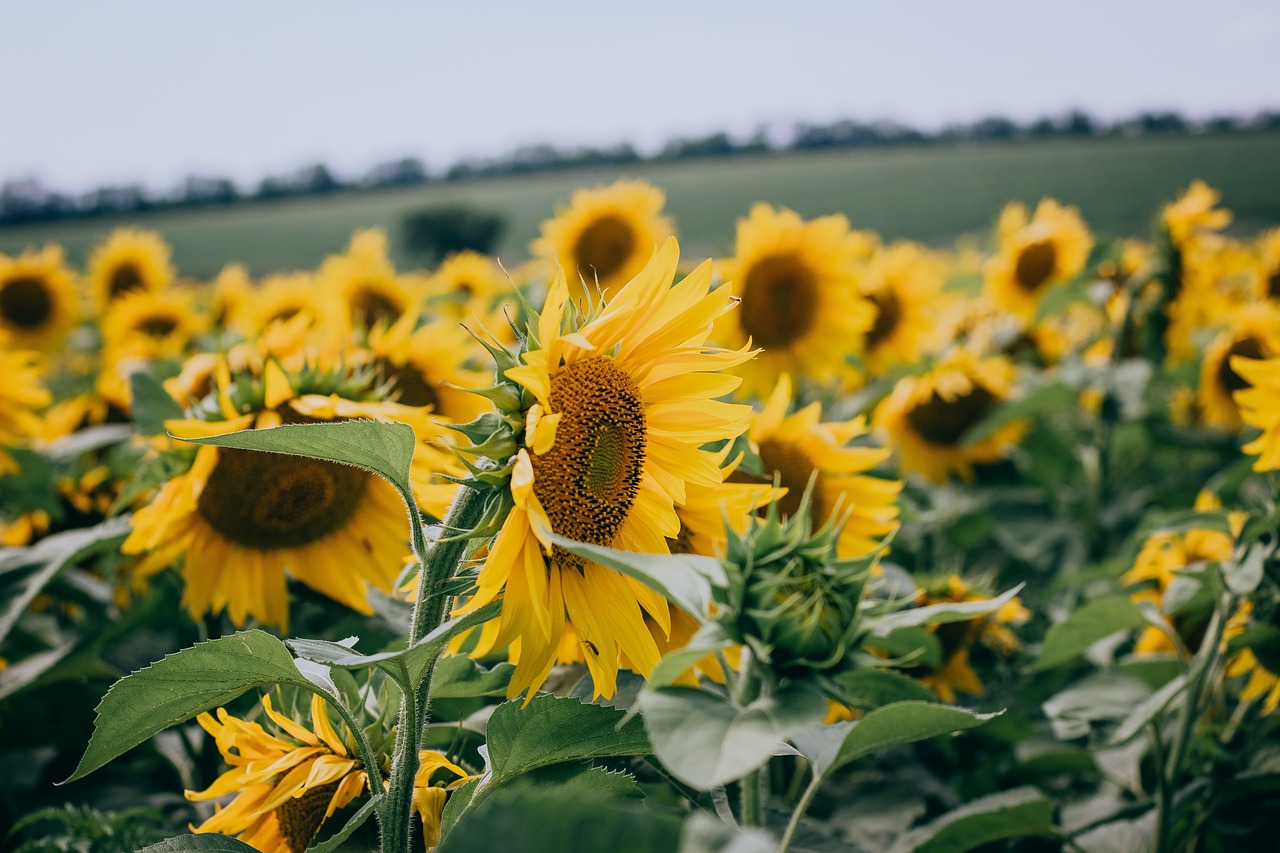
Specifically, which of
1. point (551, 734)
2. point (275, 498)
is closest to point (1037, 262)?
point (275, 498)

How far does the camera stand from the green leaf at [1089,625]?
5.83ft

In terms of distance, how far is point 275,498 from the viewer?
68.2 inches

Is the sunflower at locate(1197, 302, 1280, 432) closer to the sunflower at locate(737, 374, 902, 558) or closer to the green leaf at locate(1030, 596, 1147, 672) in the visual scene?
the green leaf at locate(1030, 596, 1147, 672)

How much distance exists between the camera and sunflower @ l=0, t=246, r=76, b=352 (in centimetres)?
519

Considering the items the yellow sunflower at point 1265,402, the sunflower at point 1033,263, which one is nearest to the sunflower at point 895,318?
the sunflower at point 1033,263

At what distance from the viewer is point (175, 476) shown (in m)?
1.73

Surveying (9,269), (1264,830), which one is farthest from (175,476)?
(9,269)

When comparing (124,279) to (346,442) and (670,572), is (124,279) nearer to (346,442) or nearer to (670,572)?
(346,442)

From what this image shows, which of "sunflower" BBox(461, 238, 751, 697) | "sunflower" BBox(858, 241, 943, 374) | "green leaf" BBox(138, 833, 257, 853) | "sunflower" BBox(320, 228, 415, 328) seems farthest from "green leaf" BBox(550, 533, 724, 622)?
"sunflower" BBox(858, 241, 943, 374)

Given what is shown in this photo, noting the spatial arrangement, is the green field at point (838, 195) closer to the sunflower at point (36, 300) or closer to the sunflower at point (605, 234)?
the sunflower at point (605, 234)

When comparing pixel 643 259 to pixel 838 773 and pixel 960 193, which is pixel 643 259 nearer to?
pixel 838 773

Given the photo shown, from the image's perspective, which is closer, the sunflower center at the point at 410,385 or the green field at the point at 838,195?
the sunflower center at the point at 410,385

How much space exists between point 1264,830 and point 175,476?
2.26 meters

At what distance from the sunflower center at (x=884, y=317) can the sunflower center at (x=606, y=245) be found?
107cm
